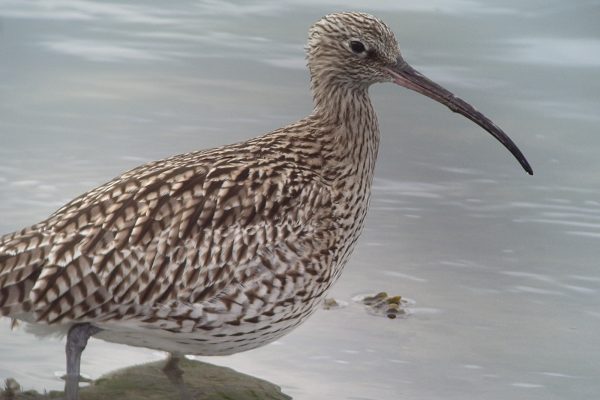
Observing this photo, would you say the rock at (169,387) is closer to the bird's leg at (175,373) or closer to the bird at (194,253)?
the bird's leg at (175,373)

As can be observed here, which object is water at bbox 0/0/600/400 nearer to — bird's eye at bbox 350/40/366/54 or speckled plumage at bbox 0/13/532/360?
speckled plumage at bbox 0/13/532/360

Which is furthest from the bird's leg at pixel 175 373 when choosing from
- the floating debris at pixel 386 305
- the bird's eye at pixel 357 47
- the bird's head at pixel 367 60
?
the bird's eye at pixel 357 47

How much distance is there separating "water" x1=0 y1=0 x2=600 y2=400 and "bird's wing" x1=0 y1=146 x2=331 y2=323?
63 centimetres

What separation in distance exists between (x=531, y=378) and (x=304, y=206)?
1.39 m

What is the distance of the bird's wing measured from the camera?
563 cm

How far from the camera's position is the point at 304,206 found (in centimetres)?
611

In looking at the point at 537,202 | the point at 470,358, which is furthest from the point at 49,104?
the point at 470,358

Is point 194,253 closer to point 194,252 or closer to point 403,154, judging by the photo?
point 194,252

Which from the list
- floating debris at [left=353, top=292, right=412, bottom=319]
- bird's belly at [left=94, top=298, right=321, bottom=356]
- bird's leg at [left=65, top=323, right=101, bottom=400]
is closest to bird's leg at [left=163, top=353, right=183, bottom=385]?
bird's belly at [left=94, top=298, right=321, bottom=356]

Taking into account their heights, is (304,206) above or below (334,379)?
above

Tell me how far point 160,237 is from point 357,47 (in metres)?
1.51

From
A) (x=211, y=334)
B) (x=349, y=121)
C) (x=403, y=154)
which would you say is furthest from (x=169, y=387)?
(x=403, y=154)

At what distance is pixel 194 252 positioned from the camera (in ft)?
19.1

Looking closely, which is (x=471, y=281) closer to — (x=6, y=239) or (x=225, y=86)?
(x=6, y=239)
